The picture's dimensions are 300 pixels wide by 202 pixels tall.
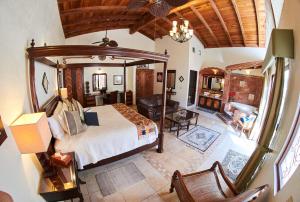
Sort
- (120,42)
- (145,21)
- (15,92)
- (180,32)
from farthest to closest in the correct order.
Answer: (120,42) → (145,21) → (180,32) → (15,92)

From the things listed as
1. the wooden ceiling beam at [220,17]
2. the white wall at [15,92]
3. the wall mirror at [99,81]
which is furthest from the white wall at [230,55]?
the white wall at [15,92]

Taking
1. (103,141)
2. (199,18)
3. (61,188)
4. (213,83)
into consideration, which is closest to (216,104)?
(213,83)

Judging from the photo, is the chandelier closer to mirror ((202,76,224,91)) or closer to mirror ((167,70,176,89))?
mirror ((167,70,176,89))

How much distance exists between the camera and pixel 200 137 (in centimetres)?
448

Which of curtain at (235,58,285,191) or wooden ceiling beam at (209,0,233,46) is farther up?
wooden ceiling beam at (209,0,233,46)

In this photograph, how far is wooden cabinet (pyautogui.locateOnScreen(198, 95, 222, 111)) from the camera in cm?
725

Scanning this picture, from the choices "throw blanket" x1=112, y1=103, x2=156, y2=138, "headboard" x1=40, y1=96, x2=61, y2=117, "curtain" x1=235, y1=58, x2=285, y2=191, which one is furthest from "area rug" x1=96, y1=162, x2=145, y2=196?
"curtain" x1=235, y1=58, x2=285, y2=191

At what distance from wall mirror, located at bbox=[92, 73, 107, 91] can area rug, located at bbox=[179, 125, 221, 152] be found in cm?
506

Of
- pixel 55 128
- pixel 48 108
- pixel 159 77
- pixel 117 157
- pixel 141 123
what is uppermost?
pixel 159 77

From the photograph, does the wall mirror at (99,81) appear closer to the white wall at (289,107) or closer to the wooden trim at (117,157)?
the wooden trim at (117,157)

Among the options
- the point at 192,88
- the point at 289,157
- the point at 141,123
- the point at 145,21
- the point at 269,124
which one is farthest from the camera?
the point at 192,88

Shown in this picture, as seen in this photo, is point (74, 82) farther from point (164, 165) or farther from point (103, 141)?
point (164, 165)

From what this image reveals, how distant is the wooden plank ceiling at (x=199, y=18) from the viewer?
420 centimetres

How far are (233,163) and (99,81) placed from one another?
6.65m
